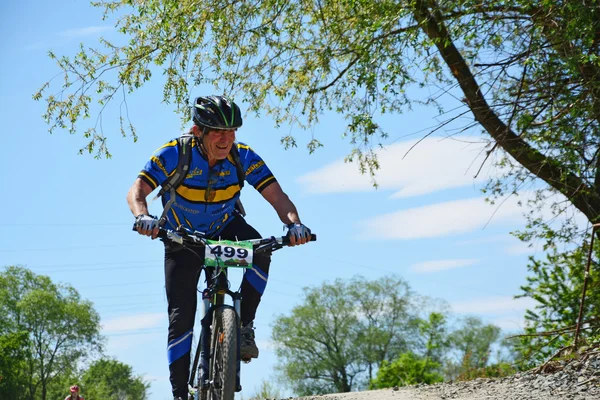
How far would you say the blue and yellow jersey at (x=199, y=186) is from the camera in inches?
240

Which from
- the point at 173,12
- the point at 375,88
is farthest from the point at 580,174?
the point at 173,12

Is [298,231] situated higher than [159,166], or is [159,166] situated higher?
[159,166]

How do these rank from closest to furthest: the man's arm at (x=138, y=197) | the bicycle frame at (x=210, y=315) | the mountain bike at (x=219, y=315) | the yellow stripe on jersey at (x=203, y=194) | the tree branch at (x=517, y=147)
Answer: the mountain bike at (x=219, y=315) → the bicycle frame at (x=210, y=315) → the man's arm at (x=138, y=197) → the yellow stripe on jersey at (x=203, y=194) → the tree branch at (x=517, y=147)

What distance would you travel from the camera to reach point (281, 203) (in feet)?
21.1

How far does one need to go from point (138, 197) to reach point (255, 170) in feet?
3.13

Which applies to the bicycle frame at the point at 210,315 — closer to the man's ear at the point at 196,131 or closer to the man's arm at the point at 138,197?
the man's arm at the point at 138,197

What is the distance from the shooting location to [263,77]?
13008 mm

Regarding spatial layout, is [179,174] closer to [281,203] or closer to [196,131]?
[196,131]

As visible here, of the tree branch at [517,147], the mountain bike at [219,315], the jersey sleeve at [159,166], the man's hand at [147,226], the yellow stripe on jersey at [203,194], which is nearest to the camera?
the man's hand at [147,226]

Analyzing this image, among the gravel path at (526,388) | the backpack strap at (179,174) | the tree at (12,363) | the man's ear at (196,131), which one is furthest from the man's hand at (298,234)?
the tree at (12,363)

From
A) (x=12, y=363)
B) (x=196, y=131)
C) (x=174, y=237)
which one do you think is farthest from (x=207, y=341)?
(x=12, y=363)

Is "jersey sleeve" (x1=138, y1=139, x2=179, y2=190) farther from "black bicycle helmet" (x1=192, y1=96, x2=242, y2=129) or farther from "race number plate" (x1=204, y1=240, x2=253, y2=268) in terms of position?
"race number plate" (x1=204, y1=240, x2=253, y2=268)

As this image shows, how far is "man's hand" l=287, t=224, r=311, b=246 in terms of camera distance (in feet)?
19.3

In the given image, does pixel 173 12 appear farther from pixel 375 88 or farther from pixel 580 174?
pixel 580 174
